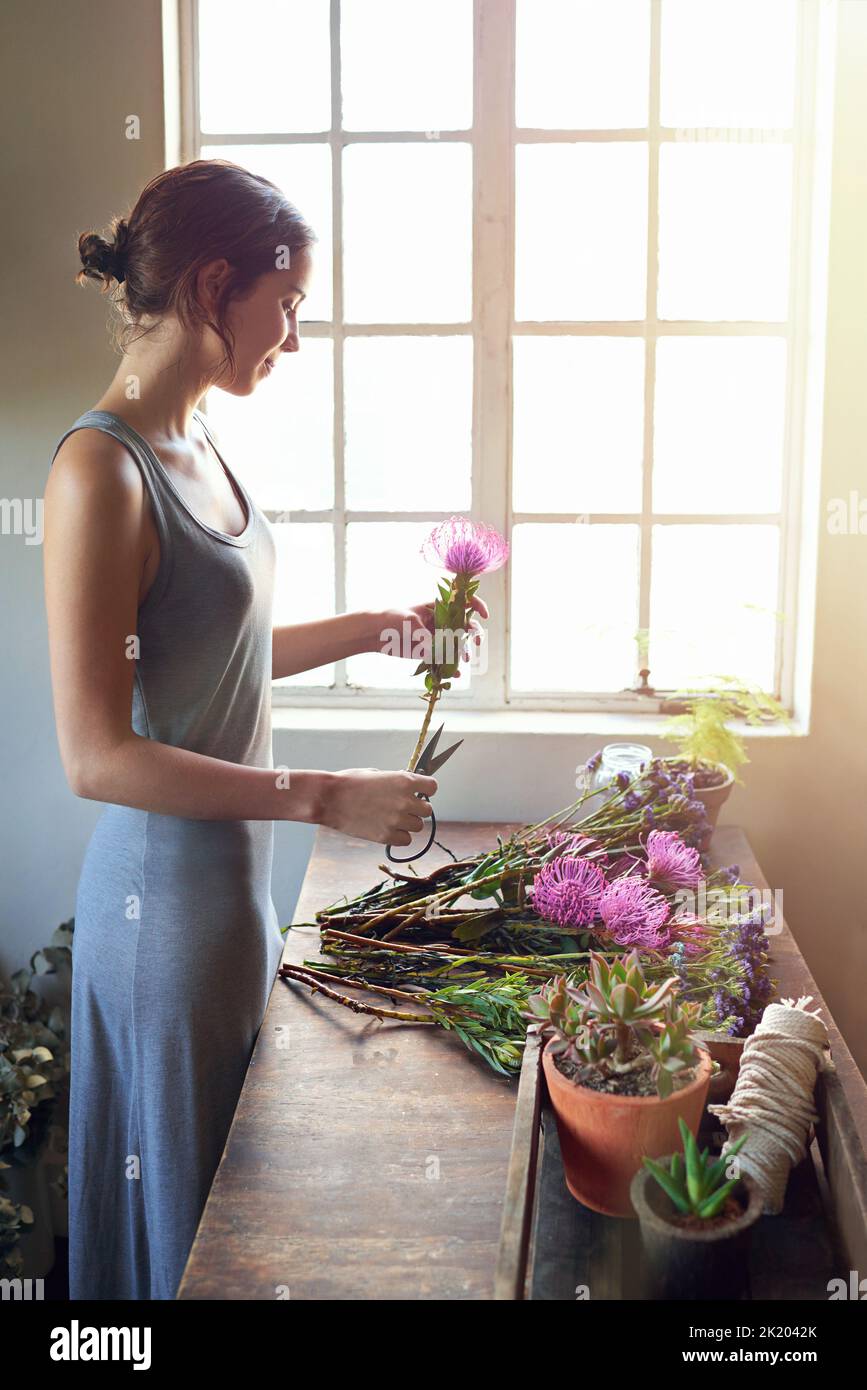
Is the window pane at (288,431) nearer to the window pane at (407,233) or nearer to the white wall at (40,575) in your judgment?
the window pane at (407,233)

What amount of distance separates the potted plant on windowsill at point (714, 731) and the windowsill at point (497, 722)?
0.04 metres

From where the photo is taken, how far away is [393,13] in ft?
7.55

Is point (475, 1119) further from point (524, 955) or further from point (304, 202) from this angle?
point (304, 202)

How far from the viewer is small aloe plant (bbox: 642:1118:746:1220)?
860 mm

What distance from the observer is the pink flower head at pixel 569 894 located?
58.1 inches

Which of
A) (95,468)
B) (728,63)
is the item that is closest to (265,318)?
(95,468)

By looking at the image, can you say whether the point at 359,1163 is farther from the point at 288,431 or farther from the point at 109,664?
the point at 288,431

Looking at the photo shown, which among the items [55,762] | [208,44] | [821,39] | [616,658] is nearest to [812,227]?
[821,39]

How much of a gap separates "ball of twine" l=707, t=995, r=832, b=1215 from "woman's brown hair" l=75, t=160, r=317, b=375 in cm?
108

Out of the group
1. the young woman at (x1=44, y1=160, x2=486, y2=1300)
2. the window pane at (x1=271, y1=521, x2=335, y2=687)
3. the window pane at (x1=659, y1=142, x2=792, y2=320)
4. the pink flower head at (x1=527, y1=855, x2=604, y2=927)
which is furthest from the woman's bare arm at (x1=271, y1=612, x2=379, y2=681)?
the window pane at (x1=659, y1=142, x2=792, y2=320)

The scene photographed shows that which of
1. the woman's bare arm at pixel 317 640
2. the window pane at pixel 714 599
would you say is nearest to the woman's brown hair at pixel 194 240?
the woman's bare arm at pixel 317 640

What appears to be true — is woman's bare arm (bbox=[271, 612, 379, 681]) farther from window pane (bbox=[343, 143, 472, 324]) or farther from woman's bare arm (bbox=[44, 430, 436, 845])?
window pane (bbox=[343, 143, 472, 324])

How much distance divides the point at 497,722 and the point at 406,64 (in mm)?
1339
